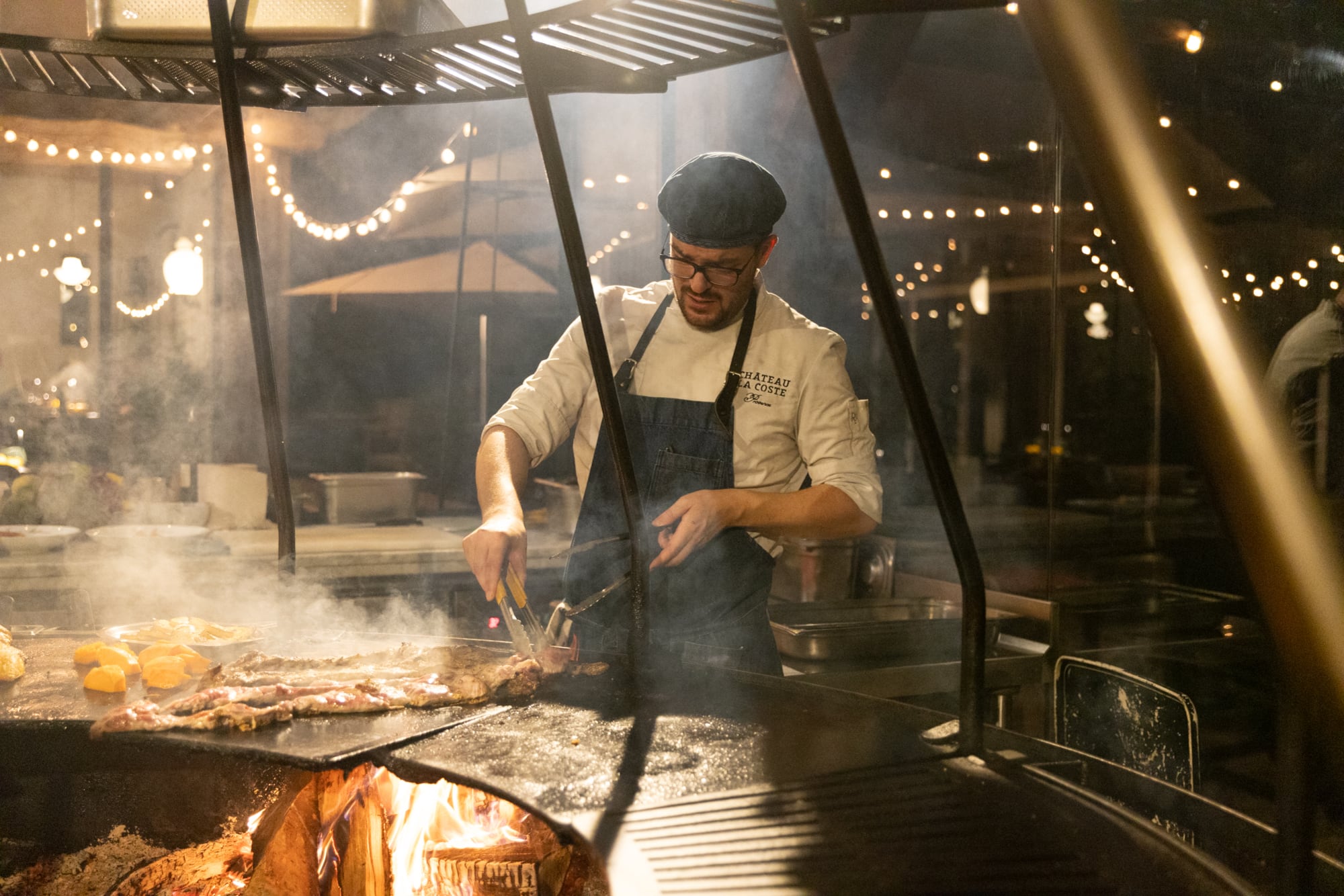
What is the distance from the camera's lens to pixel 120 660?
1830 mm

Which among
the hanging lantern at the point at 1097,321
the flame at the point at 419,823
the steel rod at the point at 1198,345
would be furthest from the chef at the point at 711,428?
the hanging lantern at the point at 1097,321

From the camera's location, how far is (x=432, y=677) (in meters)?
1.77

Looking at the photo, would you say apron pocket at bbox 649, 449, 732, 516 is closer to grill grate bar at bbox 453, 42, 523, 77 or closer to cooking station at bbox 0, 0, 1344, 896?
cooking station at bbox 0, 0, 1344, 896

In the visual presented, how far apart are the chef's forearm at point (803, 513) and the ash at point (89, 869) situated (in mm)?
1439

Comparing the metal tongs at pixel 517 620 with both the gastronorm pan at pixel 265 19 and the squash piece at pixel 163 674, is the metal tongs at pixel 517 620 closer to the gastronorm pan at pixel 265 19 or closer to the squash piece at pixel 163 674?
the squash piece at pixel 163 674

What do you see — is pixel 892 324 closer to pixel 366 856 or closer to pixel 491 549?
pixel 491 549

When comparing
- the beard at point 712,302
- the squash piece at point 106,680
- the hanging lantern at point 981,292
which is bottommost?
the squash piece at point 106,680

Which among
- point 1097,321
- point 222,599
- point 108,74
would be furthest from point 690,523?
point 1097,321

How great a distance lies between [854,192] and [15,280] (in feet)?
24.3

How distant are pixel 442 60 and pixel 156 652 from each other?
133 cm

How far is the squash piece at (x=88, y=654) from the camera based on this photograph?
73.8 inches

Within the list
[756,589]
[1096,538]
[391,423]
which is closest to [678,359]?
[756,589]

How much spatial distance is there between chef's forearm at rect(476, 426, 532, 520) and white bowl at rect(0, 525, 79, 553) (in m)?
2.09

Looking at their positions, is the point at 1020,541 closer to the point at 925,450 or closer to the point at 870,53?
the point at 870,53
